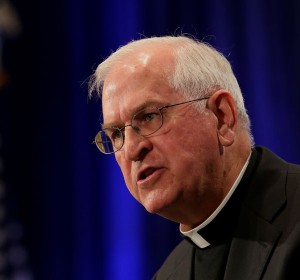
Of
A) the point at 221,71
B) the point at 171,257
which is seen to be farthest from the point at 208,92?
the point at 171,257

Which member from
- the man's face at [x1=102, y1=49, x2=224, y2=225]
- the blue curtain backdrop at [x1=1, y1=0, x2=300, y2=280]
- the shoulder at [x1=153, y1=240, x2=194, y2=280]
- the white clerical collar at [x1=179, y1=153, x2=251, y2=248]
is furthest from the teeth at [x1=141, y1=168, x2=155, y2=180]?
the blue curtain backdrop at [x1=1, y1=0, x2=300, y2=280]

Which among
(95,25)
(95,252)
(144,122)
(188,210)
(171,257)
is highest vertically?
(95,25)

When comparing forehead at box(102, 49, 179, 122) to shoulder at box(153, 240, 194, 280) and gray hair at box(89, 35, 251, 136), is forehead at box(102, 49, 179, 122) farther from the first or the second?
shoulder at box(153, 240, 194, 280)

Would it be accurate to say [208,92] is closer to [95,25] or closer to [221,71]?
[221,71]

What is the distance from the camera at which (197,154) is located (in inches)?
64.9

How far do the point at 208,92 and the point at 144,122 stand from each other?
221 millimetres

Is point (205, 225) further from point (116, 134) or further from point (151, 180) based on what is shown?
point (116, 134)

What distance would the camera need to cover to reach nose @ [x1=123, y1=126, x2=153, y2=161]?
163 centimetres

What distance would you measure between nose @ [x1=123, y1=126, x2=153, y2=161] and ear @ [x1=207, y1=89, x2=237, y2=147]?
9.0 inches

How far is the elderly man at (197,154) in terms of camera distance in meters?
1.61

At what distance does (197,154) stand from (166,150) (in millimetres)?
97

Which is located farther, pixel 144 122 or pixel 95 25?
pixel 95 25

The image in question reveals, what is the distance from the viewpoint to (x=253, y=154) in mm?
1770

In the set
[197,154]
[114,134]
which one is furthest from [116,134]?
[197,154]
